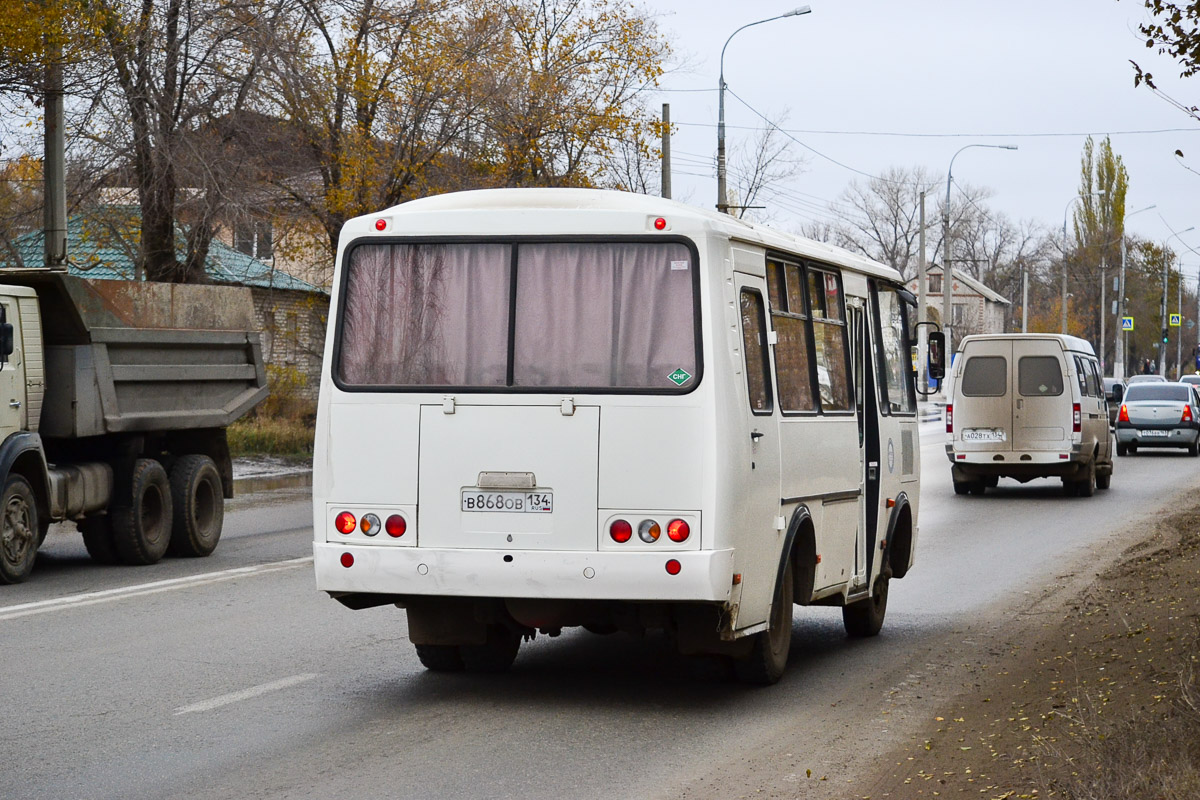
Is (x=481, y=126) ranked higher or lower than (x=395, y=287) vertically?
higher

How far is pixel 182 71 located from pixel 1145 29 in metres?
22.0

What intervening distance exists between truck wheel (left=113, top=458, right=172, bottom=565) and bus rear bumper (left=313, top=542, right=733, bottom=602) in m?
7.19

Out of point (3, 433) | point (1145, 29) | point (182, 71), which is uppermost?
point (182, 71)

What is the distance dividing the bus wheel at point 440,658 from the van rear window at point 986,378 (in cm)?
1616

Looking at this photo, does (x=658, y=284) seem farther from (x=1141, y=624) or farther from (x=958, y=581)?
(x=958, y=581)

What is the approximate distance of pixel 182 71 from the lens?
2783 centimetres

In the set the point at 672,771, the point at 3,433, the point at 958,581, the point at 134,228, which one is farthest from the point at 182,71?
the point at 672,771

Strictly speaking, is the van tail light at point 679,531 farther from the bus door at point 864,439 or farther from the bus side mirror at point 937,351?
the bus side mirror at point 937,351

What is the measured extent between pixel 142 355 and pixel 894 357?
7.06 metres

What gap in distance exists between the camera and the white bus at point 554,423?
311 inches

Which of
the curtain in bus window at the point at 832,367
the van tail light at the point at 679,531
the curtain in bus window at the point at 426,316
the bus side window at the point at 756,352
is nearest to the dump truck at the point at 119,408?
the curtain in bus window at the point at 426,316

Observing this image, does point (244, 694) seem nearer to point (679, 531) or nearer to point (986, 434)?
point (679, 531)

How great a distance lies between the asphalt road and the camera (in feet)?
22.2

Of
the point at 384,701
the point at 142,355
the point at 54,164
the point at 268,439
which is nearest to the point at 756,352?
the point at 384,701
